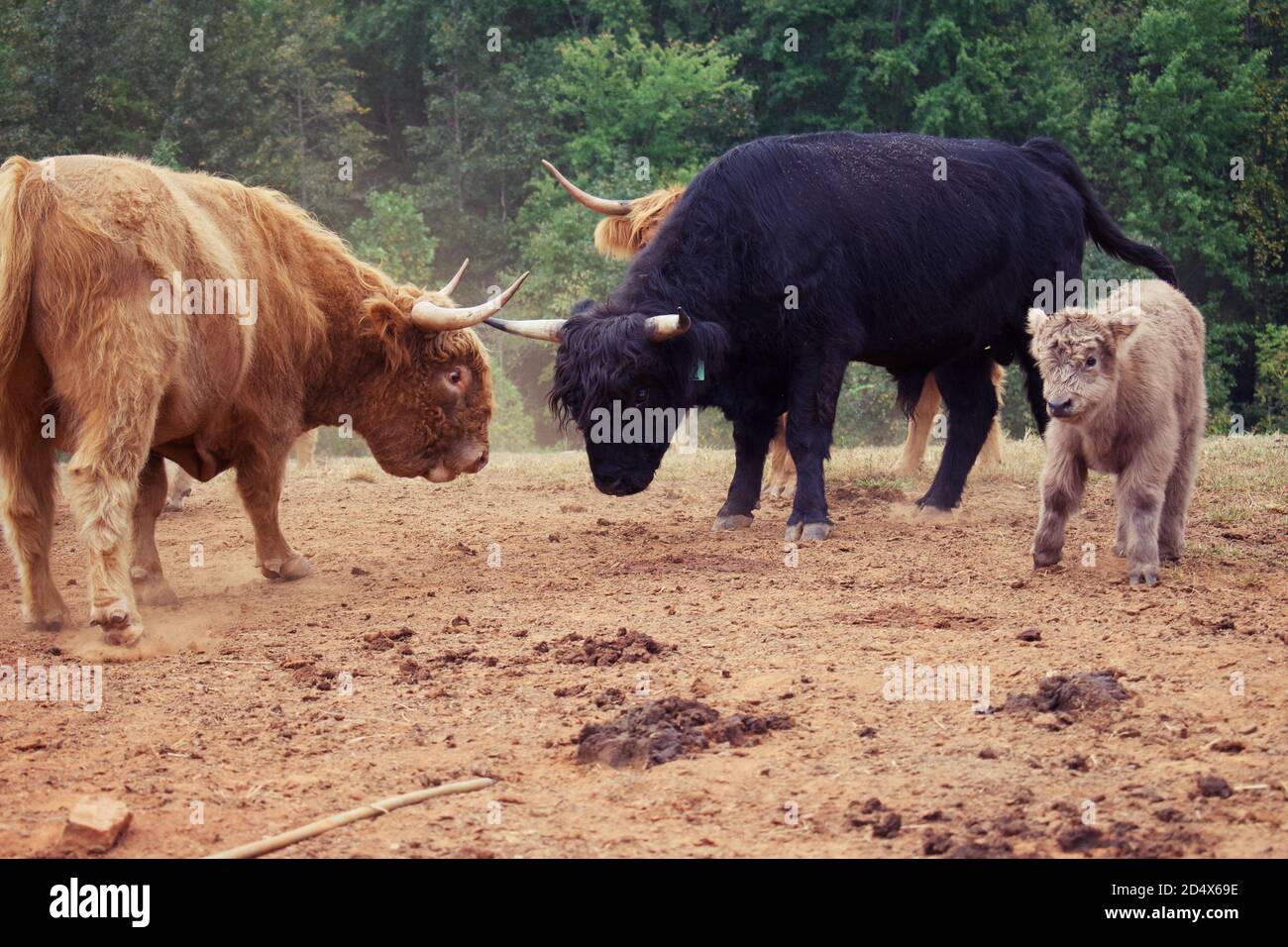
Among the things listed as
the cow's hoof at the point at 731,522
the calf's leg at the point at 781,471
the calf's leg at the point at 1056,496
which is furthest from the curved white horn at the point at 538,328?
the calf's leg at the point at 1056,496

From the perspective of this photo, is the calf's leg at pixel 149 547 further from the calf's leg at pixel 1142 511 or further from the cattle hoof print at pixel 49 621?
the calf's leg at pixel 1142 511

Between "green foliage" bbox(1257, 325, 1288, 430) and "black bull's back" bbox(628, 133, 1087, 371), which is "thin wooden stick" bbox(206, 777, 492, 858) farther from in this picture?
"green foliage" bbox(1257, 325, 1288, 430)

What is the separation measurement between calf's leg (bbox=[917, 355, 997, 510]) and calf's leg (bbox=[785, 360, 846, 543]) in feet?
3.55

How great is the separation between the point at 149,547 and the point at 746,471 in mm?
3479

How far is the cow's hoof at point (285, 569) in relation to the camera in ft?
24.8

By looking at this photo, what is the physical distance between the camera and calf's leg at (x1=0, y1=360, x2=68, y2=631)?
6.04m

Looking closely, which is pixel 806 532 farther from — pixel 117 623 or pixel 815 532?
pixel 117 623

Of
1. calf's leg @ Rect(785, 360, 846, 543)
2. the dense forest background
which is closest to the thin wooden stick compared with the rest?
calf's leg @ Rect(785, 360, 846, 543)

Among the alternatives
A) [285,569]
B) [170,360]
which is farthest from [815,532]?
[170,360]

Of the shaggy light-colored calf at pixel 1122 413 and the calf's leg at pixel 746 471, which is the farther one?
the calf's leg at pixel 746 471

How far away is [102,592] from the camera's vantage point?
579 centimetres

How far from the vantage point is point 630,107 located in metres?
28.2

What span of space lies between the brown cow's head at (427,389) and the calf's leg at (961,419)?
→ 286 centimetres

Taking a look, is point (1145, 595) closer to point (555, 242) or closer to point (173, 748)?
point (173, 748)
